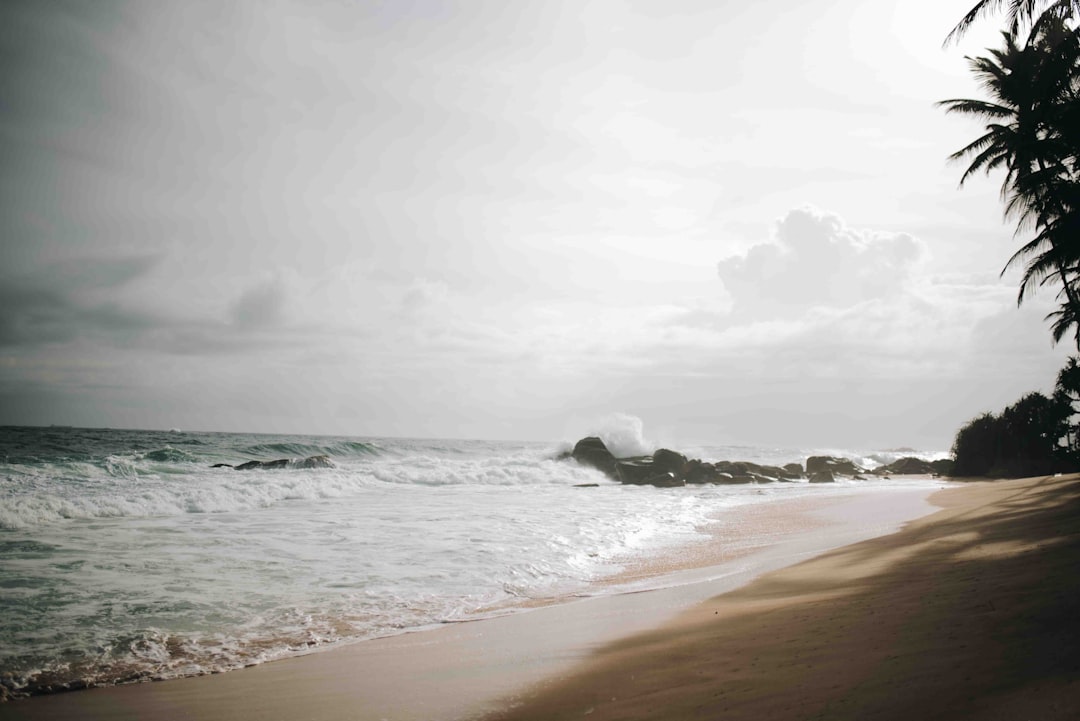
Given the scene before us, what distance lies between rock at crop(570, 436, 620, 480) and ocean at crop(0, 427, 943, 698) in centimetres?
1461

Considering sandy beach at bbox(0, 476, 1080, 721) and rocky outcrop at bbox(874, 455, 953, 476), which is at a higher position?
sandy beach at bbox(0, 476, 1080, 721)

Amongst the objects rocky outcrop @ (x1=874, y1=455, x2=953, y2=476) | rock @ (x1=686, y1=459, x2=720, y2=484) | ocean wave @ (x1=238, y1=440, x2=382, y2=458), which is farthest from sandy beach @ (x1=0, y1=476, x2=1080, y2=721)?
rocky outcrop @ (x1=874, y1=455, x2=953, y2=476)

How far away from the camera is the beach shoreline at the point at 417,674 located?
4.18m

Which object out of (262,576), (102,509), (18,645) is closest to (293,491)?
(102,509)

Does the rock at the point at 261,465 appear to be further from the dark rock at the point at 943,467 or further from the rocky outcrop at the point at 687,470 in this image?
the dark rock at the point at 943,467

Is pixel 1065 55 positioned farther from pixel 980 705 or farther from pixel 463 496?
pixel 463 496

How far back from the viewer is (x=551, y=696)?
13.7ft

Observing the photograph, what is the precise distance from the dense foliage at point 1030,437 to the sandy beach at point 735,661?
27216mm

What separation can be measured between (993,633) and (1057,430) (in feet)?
112

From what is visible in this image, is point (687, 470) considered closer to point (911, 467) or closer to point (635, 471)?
point (635, 471)

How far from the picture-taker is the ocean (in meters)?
5.58

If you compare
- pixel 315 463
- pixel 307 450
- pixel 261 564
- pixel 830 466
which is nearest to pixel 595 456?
pixel 830 466

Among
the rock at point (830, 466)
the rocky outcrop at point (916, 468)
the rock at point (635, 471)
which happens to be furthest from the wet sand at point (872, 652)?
the rocky outcrop at point (916, 468)

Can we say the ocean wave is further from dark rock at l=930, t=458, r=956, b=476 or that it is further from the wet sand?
dark rock at l=930, t=458, r=956, b=476
